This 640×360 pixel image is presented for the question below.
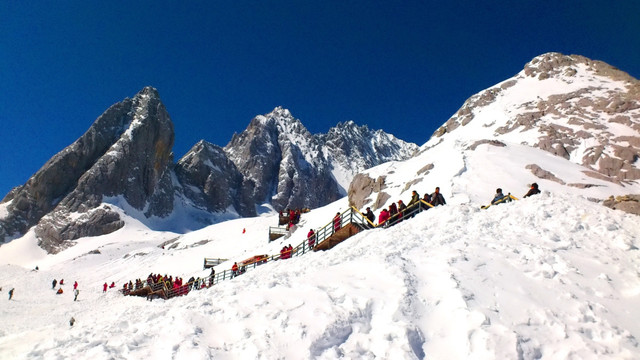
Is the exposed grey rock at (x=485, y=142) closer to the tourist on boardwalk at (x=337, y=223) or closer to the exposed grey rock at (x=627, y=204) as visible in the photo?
the exposed grey rock at (x=627, y=204)

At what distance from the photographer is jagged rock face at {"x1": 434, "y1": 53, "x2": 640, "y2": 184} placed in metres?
41.7

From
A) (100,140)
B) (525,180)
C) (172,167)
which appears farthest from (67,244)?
(525,180)

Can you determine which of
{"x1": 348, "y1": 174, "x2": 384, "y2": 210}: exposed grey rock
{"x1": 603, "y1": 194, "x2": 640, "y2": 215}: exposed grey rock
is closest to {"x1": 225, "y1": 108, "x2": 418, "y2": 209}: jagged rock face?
{"x1": 348, "y1": 174, "x2": 384, "y2": 210}: exposed grey rock

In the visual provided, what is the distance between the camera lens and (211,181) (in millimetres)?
123312

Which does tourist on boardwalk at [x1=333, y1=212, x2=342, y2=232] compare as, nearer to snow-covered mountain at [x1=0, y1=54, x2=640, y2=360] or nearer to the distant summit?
snow-covered mountain at [x1=0, y1=54, x2=640, y2=360]

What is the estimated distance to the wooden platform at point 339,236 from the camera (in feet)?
55.6

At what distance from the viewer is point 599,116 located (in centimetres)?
5259

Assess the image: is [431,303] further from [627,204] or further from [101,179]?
[101,179]

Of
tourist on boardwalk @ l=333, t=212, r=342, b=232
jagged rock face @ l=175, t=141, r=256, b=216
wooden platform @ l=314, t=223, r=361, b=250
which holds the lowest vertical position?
wooden platform @ l=314, t=223, r=361, b=250

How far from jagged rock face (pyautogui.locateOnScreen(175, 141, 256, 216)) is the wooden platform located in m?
→ 105

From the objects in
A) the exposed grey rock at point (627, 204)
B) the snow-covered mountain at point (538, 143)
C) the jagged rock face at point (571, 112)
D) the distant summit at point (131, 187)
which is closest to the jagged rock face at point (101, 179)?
the distant summit at point (131, 187)

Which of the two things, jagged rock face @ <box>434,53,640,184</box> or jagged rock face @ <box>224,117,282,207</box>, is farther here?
jagged rock face @ <box>224,117,282,207</box>

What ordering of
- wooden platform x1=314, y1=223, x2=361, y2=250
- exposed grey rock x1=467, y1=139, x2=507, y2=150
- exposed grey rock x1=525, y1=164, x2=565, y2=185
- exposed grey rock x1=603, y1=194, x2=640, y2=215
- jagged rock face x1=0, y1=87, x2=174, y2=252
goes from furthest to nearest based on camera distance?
1. jagged rock face x1=0, y1=87, x2=174, y2=252
2. exposed grey rock x1=467, y1=139, x2=507, y2=150
3. exposed grey rock x1=525, y1=164, x2=565, y2=185
4. wooden platform x1=314, y1=223, x2=361, y2=250
5. exposed grey rock x1=603, y1=194, x2=640, y2=215

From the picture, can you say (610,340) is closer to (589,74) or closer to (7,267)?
(7,267)
